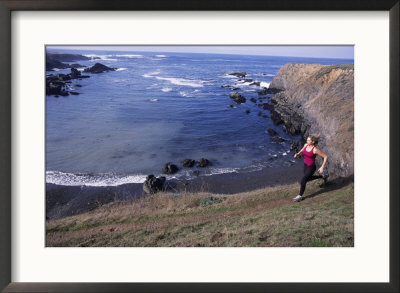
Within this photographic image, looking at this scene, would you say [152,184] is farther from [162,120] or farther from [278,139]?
[278,139]

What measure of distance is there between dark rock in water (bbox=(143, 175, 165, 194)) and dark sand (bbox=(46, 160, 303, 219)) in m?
0.12

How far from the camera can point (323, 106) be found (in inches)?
295

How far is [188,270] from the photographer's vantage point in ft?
16.8

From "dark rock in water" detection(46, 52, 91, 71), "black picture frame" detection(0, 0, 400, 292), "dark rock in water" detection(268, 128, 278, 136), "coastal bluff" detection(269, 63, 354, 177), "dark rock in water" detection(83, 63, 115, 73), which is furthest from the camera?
"dark rock in water" detection(268, 128, 278, 136)

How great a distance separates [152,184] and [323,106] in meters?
4.69

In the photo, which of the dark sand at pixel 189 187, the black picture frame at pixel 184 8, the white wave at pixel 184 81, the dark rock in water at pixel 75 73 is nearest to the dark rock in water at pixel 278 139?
the dark sand at pixel 189 187

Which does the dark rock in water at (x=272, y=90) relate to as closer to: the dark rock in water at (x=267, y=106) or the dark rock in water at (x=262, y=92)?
the dark rock in water at (x=262, y=92)

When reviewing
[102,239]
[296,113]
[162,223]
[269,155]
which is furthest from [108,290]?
[296,113]

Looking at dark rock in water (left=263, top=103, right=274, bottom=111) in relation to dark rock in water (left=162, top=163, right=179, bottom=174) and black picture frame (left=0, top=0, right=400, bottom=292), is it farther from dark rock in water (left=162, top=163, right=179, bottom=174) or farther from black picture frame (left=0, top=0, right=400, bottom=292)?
Answer: black picture frame (left=0, top=0, right=400, bottom=292)

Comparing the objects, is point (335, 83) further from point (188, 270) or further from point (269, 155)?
point (188, 270)

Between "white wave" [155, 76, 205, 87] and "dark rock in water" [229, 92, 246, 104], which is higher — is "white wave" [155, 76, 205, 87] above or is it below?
above

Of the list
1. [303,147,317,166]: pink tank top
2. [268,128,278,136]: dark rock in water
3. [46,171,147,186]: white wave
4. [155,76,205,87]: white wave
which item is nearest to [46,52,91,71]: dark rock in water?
[155,76,205,87]: white wave

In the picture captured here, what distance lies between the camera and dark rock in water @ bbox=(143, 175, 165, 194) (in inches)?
267

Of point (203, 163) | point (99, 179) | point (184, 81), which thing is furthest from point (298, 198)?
point (99, 179)
